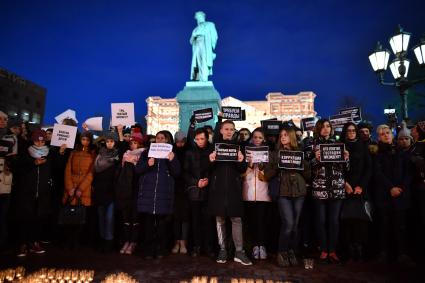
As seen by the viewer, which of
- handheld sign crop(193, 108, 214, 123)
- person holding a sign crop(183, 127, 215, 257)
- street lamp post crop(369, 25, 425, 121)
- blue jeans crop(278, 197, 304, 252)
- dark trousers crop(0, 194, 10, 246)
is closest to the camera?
blue jeans crop(278, 197, 304, 252)

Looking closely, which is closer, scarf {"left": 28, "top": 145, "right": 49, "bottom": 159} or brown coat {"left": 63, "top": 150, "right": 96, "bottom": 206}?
scarf {"left": 28, "top": 145, "right": 49, "bottom": 159}

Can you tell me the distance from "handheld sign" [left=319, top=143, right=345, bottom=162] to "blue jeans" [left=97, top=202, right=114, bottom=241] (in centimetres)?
398

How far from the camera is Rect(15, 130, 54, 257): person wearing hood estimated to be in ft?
20.4

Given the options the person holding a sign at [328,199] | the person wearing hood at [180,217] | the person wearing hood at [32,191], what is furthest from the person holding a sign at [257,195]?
the person wearing hood at [32,191]

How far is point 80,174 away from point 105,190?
0.57 metres

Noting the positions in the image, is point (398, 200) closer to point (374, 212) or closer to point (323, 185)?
point (374, 212)

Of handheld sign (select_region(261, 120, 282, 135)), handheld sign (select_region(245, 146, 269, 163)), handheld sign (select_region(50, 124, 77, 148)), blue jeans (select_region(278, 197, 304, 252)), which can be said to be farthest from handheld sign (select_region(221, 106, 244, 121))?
handheld sign (select_region(50, 124, 77, 148))

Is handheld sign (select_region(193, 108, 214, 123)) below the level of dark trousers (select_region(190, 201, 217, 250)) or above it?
above

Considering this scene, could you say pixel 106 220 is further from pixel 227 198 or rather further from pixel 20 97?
pixel 20 97

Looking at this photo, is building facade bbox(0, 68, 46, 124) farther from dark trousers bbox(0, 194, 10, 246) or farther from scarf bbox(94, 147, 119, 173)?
scarf bbox(94, 147, 119, 173)

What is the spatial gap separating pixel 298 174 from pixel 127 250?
339cm

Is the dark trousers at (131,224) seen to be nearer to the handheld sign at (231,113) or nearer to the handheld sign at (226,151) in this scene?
the handheld sign at (226,151)

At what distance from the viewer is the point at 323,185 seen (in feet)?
19.4

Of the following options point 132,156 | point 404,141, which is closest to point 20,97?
point 132,156
